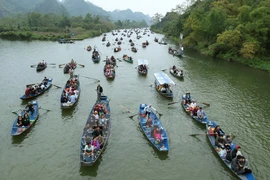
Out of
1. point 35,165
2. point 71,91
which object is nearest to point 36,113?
point 71,91

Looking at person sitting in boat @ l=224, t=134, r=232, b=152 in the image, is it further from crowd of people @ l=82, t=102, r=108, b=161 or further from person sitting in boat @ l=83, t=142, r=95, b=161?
person sitting in boat @ l=83, t=142, r=95, b=161

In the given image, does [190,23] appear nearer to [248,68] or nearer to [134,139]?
[248,68]

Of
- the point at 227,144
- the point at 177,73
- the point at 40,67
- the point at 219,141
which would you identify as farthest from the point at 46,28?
the point at 227,144

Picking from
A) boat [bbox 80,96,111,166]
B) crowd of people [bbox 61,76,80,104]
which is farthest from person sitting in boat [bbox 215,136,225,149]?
crowd of people [bbox 61,76,80,104]

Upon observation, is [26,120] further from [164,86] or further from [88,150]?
[164,86]

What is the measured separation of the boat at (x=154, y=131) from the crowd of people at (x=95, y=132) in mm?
3487

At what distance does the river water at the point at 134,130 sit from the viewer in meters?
17.0

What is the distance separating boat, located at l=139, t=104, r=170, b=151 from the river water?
663 mm

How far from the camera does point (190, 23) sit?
242 feet

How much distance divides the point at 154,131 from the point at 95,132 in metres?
4.83

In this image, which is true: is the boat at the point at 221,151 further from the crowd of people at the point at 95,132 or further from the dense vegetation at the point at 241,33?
the dense vegetation at the point at 241,33

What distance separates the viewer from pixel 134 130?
2228cm

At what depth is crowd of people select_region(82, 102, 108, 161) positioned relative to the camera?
57.1ft

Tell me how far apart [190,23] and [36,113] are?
200 feet
